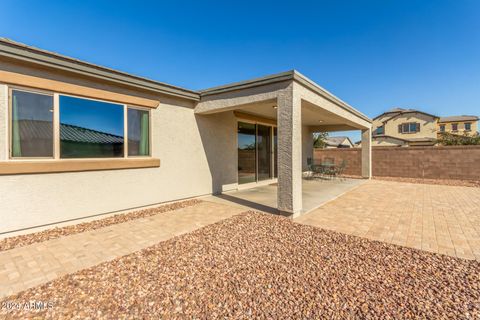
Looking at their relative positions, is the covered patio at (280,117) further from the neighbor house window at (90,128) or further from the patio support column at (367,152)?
the patio support column at (367,152)

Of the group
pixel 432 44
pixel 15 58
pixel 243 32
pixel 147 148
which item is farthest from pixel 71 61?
pixel 432 44

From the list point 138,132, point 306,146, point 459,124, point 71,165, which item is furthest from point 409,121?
point 71,165

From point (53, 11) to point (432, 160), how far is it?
1924 centimetres

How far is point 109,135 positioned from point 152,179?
161 centimetres

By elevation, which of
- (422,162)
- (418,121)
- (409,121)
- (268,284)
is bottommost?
(268,284)

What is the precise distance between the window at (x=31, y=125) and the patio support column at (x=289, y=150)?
198 inches

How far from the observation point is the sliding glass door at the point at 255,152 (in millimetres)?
9102

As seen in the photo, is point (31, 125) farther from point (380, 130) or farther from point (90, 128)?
point (380, 130)

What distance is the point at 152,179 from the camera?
6.12m

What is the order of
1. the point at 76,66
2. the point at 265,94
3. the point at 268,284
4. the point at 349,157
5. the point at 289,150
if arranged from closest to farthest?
the point at 268,284
the point at 76,66
the point at 289,150
the point at 265,94
the point at 349,157

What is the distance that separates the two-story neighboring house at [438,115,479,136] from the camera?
152 ft

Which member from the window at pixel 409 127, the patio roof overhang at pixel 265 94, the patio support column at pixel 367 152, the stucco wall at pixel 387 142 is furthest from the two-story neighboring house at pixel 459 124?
the patio roof overhang at pixel 265 94

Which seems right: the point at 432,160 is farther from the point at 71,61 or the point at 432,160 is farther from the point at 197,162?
the point at 71,61

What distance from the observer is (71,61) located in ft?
14.8
